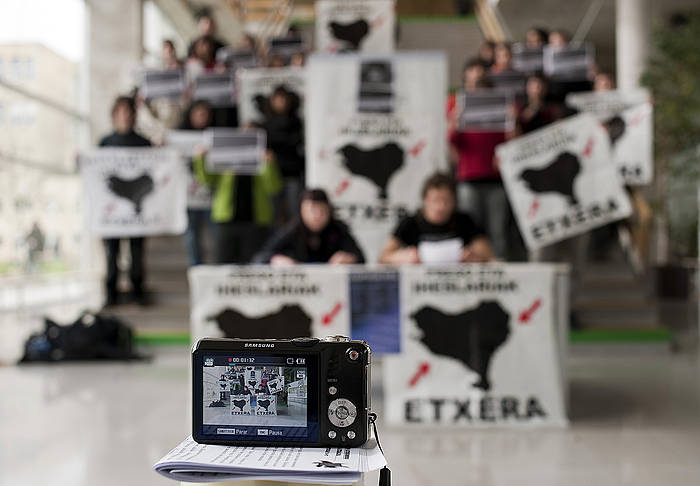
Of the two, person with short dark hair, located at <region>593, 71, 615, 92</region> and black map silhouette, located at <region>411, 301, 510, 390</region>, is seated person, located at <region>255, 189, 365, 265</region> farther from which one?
person with short dark hair, located at <region>593, 71, 615, 92</region>

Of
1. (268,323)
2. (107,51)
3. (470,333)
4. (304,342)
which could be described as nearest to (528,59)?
(470,333)

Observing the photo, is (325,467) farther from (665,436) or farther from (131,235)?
(131,235)

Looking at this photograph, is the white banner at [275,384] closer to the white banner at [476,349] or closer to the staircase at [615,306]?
the white banner at [476,349]

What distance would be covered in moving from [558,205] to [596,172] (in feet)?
0.98

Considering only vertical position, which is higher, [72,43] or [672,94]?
[72,43]

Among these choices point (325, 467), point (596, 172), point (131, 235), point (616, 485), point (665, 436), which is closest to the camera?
point (325, 467)

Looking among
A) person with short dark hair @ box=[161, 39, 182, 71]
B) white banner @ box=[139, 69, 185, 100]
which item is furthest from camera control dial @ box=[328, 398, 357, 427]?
person with short dark hair @ box=[161, 39, 182, 71]

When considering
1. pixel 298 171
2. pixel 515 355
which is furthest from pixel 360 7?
pixel 515 355

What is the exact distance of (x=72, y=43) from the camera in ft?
31.2

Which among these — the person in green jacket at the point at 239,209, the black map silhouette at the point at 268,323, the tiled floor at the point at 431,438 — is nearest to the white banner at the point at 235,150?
the person in green jacket at the point at 239,209

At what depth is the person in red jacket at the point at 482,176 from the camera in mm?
5520

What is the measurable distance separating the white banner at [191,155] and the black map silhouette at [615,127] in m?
3.07

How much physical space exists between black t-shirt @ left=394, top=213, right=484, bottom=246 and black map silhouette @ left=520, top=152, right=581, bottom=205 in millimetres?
727

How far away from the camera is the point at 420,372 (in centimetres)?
364
